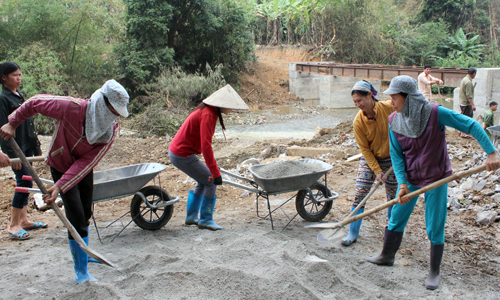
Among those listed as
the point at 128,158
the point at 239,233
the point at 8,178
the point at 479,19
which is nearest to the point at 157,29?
the point at 128,158

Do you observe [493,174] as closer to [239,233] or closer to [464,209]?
[464,209]

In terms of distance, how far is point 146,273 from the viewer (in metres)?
3.20

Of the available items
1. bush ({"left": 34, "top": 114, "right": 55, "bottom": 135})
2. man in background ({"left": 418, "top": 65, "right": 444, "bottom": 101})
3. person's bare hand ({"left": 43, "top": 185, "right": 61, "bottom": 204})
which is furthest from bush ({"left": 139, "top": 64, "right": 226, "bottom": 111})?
person's bare hand ({"left": 43, "top": 185, "right": 61, "bottom": 204})

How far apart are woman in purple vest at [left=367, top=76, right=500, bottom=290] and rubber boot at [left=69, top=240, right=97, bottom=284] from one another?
2586 mm

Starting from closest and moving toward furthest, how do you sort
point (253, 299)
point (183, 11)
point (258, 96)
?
point (253, 299), point (183, 11), point (258, 96)

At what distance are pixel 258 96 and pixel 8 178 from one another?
19371 mm

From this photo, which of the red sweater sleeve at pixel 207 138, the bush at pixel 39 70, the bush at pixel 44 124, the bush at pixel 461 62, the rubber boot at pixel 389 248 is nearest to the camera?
the rubber boot at pixel 389 248

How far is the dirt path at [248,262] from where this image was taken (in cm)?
296

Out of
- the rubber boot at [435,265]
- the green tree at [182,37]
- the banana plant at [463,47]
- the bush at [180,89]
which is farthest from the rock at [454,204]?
the banana plant at [463,47]

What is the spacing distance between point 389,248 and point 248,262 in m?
1.26

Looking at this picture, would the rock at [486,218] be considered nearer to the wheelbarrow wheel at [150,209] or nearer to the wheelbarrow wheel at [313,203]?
the wheelbarrow wheel at [313,203]

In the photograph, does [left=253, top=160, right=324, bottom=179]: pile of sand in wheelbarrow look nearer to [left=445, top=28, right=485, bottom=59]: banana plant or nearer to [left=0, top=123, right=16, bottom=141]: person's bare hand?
[left=0, top=123, right=16, bottom=141]: person's bare hand

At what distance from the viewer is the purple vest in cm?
292

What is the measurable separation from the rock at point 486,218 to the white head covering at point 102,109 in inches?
155
